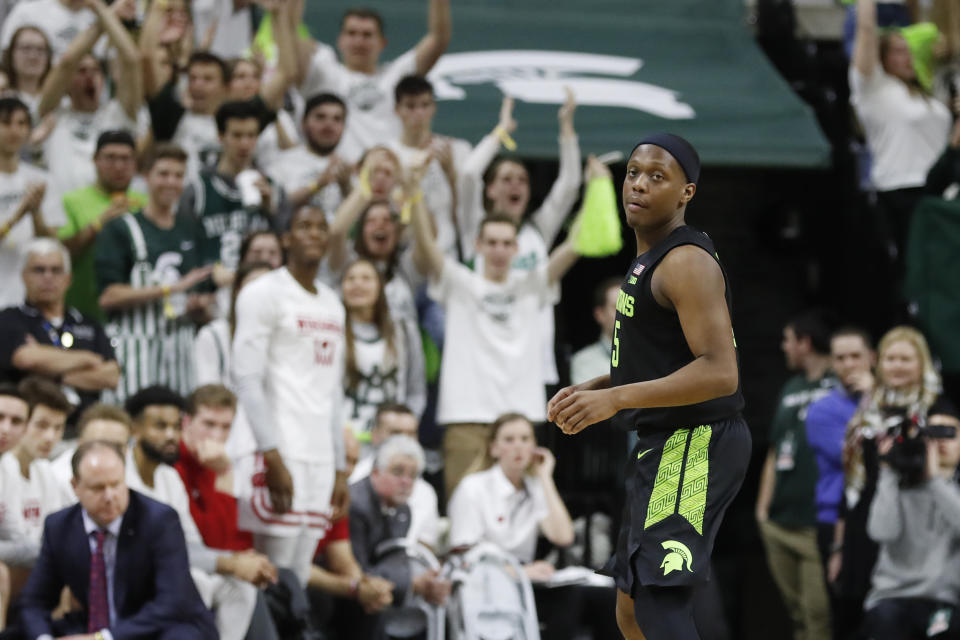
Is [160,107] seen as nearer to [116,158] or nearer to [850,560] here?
[116,158]

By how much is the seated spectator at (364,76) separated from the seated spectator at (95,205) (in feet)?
6.11

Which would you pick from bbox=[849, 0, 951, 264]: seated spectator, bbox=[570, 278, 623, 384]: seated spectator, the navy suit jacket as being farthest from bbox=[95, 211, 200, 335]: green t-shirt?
bbox=[849, 0, 951, 264]: seated spectator

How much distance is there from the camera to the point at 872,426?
9.38m

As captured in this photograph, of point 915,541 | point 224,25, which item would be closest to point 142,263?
point 224,25

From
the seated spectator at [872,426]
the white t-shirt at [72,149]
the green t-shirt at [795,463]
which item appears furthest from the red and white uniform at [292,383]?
the green t-shirt at [795,463]

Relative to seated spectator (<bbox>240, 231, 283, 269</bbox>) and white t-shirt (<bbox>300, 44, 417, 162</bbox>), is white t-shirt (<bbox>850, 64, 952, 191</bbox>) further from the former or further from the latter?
seated spectator (<bbox>240, 231, 283, 269</bbox>)

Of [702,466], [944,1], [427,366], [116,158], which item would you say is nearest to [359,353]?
[427,366]

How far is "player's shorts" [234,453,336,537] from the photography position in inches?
294

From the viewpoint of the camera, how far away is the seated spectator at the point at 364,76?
1094 centimetres

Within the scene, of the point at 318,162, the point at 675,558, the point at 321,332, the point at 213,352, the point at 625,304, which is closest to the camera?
the point at 675,558

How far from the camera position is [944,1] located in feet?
42.0

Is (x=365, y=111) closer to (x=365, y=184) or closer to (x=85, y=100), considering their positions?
(x=365, y=184)

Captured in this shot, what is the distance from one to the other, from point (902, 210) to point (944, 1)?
1976 mm

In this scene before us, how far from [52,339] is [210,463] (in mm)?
1210
